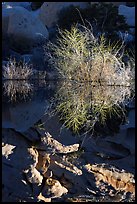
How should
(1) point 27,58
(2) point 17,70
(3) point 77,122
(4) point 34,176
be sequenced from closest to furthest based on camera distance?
(4) point 34,176, (3) point 77,122, (2) point 17,70, (1) point 27,58

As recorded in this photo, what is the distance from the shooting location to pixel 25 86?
14719 millimetres

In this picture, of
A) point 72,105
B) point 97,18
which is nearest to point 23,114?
point 72,105

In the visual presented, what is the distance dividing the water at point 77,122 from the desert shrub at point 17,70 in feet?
4.38

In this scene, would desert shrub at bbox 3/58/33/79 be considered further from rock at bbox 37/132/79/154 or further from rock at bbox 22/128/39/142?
rock at bbox 37/132/79/154

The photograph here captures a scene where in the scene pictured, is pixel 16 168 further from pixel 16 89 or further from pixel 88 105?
pixel 16 89

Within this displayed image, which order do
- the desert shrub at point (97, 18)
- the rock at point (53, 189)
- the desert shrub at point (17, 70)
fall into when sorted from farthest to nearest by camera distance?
the desert shrub at point (97, 18) < the desert shrub at point (17, 70) < the rock at point (53, 189)

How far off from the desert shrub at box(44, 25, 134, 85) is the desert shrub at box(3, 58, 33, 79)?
3.80ft

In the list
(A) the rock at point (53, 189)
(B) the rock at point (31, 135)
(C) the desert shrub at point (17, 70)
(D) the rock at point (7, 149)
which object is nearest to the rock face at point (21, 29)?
(C) the desert shrub at point (17, 70)

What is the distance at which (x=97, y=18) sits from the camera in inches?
784

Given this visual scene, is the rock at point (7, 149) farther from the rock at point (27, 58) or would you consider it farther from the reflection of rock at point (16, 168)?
the rock at point (27, 58)

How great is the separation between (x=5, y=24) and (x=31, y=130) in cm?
1214

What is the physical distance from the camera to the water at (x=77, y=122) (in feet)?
20.5

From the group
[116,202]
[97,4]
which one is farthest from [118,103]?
[97,4]

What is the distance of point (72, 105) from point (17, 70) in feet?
17.9
